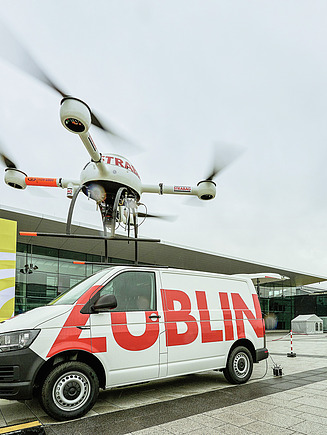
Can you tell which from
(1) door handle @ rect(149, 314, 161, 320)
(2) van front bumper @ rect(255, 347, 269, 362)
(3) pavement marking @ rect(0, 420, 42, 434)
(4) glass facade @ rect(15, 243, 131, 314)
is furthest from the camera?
(4) glass facade @ rect(15, 243, 131, 314)

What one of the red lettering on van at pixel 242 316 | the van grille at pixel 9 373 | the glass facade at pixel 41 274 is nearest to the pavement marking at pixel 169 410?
the van grille at pixel 9 373

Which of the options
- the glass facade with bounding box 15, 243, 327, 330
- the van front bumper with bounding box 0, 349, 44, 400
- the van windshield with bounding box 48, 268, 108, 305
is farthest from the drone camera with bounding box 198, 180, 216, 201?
the glass facade with bounding box 15, 243, 327, 330

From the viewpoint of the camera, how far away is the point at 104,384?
4.88 meters

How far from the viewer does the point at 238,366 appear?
664 cm

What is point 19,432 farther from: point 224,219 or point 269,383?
point 224,219

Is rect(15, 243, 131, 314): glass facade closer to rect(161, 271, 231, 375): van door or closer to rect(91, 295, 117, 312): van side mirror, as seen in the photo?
rect(161, 271, 231, 375): van door

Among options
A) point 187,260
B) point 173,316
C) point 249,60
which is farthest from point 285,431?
point 187,260

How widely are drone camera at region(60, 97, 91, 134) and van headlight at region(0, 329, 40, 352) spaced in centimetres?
306

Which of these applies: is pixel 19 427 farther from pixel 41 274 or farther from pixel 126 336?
pixel 41 274

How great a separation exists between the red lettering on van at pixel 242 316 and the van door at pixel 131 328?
1888 mm

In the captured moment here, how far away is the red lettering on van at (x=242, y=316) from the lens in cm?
674

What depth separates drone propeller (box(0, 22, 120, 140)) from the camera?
4.56 metres

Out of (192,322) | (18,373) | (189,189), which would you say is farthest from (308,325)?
(18,373)

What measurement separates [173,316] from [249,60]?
6.03m
